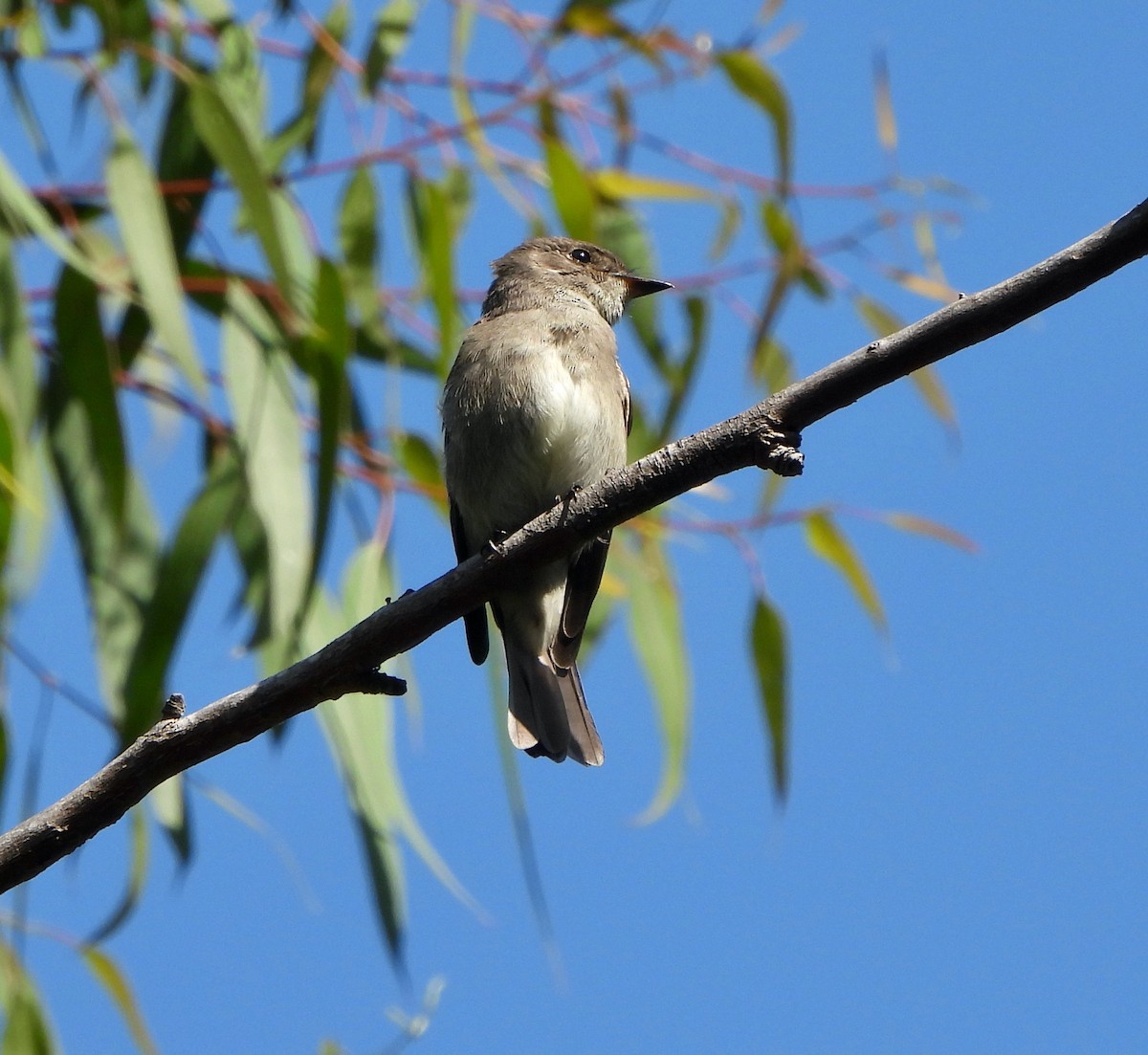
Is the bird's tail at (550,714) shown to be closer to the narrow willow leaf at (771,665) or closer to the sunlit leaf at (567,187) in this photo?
the narrow willow leaf at (771,665)

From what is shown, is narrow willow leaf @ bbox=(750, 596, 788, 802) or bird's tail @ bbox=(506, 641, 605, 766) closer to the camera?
bird's tail @ bbox=(506, 641, 605, 766)

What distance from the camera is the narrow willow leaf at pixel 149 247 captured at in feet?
9.84

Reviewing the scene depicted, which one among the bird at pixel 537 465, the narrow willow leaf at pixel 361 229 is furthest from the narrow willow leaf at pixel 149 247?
the narrow willow leaf at pixel 361 229

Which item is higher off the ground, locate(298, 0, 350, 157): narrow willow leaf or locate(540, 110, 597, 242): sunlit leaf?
locate(298, 0, 350, 157): narrow willow leaf

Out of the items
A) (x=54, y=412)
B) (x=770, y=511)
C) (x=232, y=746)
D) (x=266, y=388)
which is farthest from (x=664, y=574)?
(x=232, y=746)

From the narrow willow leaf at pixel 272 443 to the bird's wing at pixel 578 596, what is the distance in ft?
1.81

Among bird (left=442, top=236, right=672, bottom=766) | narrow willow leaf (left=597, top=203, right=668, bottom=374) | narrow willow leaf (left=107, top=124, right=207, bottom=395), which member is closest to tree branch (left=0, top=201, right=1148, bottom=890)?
bird (left=442, top=236, right=672, bottom=766)

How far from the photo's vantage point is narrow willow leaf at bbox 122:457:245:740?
294 cm

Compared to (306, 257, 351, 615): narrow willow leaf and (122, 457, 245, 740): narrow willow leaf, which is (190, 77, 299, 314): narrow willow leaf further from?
(122, 457, 245, 740): narrow willow leaf

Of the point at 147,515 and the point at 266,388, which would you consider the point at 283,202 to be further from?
the point at 147,515

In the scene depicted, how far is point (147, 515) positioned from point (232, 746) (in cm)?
201

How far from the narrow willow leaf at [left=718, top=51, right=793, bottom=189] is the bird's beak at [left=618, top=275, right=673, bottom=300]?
38 cm

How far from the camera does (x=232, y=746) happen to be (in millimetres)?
1969

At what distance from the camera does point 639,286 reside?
155 inches
